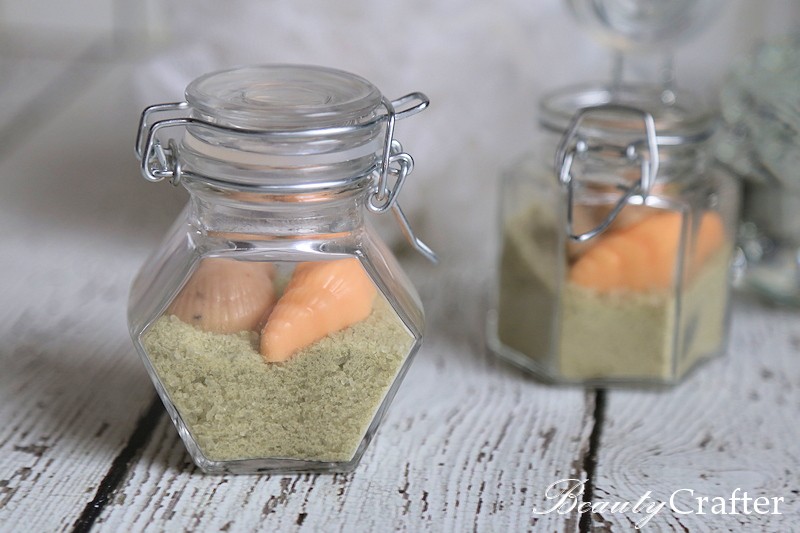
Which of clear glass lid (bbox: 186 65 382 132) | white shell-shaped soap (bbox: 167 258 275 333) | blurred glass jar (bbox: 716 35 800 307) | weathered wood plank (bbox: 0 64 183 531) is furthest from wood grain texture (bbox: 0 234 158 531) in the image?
blurred glass jar (bbox: 716 35 800 307)

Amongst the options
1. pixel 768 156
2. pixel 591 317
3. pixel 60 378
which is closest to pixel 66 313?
pixel 60 378

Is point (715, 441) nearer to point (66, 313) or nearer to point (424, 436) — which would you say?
point (424, 436)

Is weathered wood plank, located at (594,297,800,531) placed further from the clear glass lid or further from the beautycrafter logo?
the clear glass lid

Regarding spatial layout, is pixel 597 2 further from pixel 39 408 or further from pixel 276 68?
pixel 39 408

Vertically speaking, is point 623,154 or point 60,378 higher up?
point 623,154

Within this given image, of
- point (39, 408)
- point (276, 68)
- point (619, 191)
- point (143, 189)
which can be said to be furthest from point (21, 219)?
point (619, 191)
